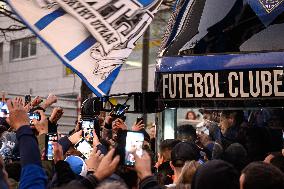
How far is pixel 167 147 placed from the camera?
6.61 metres

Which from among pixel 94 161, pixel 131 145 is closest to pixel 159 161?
pixel 131 145

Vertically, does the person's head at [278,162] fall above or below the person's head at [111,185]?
above

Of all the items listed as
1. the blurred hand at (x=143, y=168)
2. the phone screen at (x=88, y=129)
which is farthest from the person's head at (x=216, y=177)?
the phone screen at (x=88, y=129)

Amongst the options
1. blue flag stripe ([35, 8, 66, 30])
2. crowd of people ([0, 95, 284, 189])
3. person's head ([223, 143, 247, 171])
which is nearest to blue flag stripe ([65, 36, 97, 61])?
blue flag stripe ([35, 8, 66, 30])

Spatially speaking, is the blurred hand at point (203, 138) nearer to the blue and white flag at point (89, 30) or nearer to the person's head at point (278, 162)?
the blue and white flag at point (89, 30)

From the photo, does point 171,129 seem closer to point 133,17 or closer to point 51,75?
point 133,17

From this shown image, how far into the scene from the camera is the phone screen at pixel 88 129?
6.63 meters

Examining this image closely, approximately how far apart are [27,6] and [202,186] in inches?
124

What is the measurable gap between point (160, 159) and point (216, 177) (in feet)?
10.1

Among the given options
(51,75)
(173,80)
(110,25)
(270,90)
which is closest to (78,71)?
(110,25)

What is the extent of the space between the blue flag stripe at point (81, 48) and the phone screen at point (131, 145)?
142cm

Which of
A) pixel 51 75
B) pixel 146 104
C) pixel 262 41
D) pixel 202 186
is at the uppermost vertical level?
pixel 51 75

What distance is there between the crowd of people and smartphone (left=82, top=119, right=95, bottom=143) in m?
0.05

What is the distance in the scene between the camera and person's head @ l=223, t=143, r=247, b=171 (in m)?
5.72
